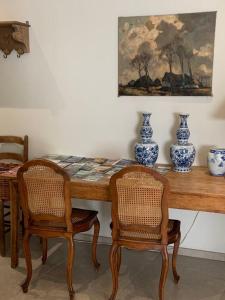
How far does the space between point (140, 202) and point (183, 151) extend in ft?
2.24

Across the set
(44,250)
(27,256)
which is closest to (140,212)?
(27,256)

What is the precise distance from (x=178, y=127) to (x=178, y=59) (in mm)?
541

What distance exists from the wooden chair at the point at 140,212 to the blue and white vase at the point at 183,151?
581mm

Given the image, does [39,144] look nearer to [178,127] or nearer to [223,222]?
[178,127]

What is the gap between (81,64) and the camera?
10.8 ft

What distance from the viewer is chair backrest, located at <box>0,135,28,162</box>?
11.6ft

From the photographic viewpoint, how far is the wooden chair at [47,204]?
2555 millimetres

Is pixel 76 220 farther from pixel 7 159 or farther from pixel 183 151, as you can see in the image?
pixel 7 159

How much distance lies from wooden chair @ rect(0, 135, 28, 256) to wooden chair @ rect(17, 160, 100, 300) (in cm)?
54

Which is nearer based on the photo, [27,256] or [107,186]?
[107,186]

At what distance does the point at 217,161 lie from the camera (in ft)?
9.11

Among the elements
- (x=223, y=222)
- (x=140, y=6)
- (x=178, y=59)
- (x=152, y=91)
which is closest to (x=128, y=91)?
(x=152, y=91)

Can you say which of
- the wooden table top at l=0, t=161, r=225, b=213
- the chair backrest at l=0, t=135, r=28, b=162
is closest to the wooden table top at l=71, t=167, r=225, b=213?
the wooden table top at l=0, t=161, r=225, b=213

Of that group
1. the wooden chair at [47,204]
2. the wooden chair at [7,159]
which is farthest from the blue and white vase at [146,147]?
the wooden chair at [7,159]
